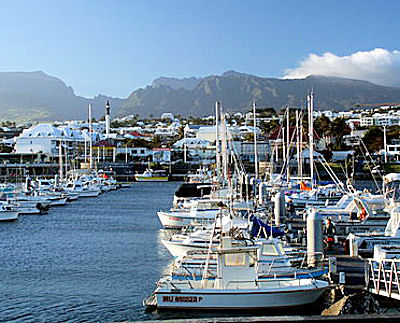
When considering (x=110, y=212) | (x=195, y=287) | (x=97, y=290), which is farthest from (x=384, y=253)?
(x=110, y=212)

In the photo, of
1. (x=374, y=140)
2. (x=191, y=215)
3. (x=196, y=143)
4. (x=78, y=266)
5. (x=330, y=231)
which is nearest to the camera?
(x=78, y=266)

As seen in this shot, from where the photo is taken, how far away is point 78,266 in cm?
2622

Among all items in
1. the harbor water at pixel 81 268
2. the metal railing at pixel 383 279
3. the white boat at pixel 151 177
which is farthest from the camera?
the white boat at pixel 151 177

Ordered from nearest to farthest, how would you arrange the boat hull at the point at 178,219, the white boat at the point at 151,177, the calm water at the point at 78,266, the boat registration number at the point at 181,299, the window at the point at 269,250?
the boat registration number at the point at 181,299, the window at the point at 269,250, the calm water at the point at 78,266, the boat hull at the point at 178,219, the white boat at the point at 151,177

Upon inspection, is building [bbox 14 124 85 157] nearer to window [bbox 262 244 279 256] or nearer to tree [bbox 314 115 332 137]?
tree [bbox 314 115 332 137]

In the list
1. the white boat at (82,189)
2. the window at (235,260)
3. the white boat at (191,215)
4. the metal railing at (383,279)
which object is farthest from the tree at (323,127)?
the window at (235,260)

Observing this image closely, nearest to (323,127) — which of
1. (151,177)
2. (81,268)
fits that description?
(151,177)

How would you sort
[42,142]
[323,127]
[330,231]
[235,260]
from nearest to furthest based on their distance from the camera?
[235,260]
[330,231]
[323,127]
[42,142]

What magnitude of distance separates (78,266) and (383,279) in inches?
602

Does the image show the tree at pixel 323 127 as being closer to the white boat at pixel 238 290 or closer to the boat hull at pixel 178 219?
the boat hull at pixel 178 219

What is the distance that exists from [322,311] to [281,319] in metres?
10.0

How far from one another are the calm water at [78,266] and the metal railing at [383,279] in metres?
6.72

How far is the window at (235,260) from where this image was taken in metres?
16.3

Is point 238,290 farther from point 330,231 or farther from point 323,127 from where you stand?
point 323,127
